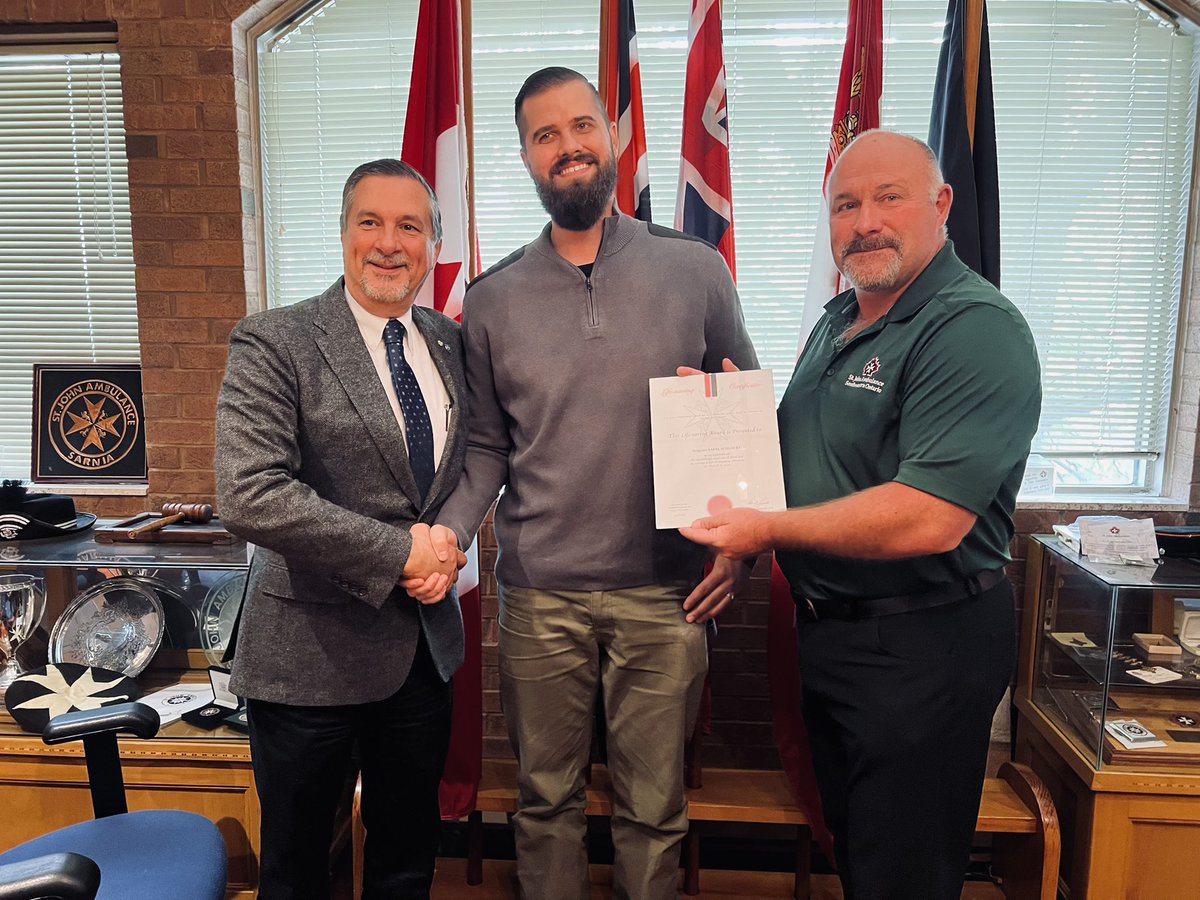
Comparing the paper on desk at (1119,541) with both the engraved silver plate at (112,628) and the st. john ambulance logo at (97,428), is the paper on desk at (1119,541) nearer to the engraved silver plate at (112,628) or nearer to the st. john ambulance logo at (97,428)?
the engraved silver plate at (112,628)

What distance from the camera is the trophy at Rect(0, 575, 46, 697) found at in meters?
2.18

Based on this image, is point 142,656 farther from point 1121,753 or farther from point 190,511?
point 1121,753

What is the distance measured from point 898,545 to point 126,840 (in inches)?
60.0

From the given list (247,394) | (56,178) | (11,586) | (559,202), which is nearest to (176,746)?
(11,586)

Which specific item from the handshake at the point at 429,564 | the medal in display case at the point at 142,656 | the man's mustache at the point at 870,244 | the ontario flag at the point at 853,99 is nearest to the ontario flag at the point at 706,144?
the ontario flag at the point at 853,99

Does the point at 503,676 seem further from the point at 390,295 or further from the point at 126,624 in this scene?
the point at 126,624

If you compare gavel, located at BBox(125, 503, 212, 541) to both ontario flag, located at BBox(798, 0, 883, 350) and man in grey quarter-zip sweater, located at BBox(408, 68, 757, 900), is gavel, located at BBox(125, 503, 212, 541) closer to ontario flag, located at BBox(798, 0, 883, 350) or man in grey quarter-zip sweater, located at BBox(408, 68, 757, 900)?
man in grey quarter-zip sweater, located at BBox(408, 68, 757, 900)

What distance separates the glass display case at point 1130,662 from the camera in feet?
6.55

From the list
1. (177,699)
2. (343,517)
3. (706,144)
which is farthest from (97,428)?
(706,144)

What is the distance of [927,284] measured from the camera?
153 cm

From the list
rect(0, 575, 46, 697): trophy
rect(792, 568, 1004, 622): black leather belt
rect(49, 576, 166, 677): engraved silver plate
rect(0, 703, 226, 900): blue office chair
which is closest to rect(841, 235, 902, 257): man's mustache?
rect(792, 568, 1004, 622): black leather belt

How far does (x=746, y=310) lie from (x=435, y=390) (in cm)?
136

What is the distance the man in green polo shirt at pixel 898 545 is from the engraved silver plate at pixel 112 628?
5.29ft

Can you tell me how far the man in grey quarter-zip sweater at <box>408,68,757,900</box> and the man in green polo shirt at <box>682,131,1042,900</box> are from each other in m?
0.25
